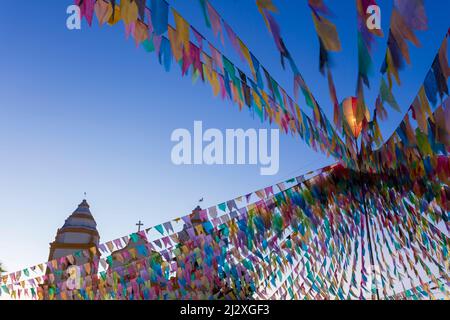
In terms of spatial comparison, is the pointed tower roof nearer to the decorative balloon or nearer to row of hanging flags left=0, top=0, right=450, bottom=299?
row of hanging flags left=0, top=0, right=450, bottom=299

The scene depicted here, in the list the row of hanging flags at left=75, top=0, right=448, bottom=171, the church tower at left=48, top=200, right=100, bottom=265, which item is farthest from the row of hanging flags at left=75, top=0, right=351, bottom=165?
the church tower at left=48, top=200, right=100, bottom=265

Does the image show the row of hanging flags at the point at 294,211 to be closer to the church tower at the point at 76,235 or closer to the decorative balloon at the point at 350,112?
the decorative balloon at the point at 350,112

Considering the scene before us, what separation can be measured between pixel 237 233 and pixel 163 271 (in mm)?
2672

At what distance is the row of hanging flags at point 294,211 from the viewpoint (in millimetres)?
2816

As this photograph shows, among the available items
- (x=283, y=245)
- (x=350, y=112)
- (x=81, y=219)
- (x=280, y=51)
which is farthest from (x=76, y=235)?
(x=280, y=51)

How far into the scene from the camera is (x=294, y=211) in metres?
8.18

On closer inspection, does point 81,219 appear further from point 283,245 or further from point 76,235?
point 283,245

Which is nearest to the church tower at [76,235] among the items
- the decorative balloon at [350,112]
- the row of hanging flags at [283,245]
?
the row of hanging flags at [283,245]

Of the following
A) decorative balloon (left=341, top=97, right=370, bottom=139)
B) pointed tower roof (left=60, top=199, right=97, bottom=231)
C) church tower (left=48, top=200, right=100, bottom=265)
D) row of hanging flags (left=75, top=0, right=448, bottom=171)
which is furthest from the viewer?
pointed tower roof (left=60, top=199, right=97, bottom=231)

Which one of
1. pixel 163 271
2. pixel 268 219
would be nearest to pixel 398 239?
pixel 268 219

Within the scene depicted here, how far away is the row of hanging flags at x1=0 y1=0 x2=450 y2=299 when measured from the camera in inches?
111

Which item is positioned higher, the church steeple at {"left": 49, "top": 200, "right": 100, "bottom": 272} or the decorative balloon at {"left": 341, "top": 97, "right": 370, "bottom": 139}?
the decorative balloon at {"left": 341, "top": 97, "right": 370, "bottom": 139}

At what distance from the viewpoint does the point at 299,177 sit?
727cm
